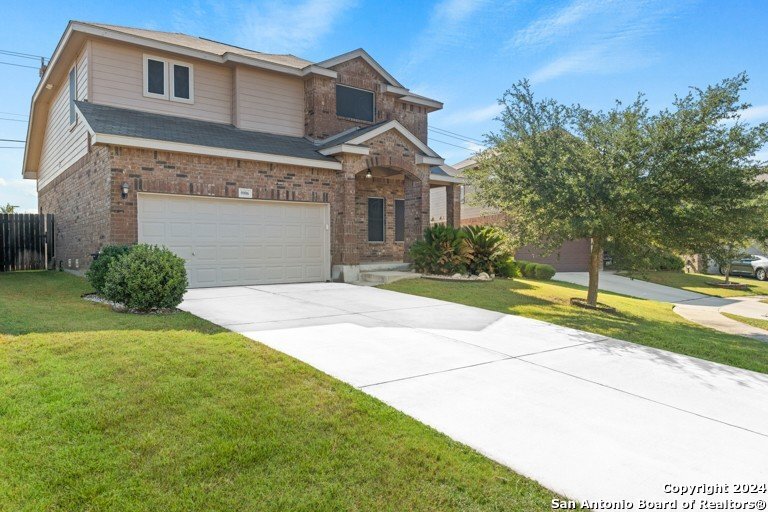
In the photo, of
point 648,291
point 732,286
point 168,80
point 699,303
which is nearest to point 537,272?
point 648,291

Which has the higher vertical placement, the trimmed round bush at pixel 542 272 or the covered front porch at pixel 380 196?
the covered front porch at pixel 380 196

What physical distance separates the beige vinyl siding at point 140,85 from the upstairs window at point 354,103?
12.0 feet

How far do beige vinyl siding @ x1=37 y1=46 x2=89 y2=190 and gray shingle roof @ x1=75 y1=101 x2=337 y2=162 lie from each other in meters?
1.02

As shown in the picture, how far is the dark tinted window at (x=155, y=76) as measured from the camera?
42.0 ft

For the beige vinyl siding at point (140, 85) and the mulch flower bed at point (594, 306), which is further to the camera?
the beige vinyl siding at point (140, 85)

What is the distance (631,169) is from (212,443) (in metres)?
9.27

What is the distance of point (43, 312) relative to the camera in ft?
23.9

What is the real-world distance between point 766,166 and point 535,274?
919 cm

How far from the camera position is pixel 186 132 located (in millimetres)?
11914

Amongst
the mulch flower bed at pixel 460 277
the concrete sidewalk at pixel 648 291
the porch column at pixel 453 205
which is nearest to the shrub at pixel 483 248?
the mulch flower bed at pixel 460 277

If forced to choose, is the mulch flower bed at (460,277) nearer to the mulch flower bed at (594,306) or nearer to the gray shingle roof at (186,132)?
the mulch flower bed at (594,306)

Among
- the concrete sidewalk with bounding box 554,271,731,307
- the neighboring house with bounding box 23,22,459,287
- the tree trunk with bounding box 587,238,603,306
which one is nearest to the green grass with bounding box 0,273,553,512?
the neighboring house with bounding box 23,22,459,287

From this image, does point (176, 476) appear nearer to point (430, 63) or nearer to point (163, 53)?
point (163, 53)

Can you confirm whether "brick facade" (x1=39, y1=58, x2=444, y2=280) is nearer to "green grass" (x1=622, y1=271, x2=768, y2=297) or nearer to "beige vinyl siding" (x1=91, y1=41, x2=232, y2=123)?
"beige vinyl siding" (x1=91, y1=41, x2=232, y2=123)
